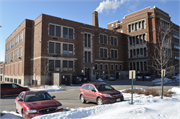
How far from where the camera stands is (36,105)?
7.42m

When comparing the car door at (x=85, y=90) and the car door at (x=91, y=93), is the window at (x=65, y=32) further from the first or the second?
the car door at (x=91, y=93)

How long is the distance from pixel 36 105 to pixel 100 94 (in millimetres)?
4663

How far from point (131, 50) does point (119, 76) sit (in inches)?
326

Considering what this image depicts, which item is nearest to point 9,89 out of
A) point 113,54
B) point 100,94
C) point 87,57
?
point 100,94

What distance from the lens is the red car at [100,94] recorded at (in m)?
10.4

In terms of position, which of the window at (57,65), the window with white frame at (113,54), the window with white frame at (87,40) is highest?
the window with white frame at (87,40)

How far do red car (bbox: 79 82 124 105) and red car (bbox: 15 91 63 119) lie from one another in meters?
3.61

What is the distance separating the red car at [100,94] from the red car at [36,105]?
142 inches

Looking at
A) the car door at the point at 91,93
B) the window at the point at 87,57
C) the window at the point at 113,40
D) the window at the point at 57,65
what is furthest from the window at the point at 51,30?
the car door at the point at 91,93

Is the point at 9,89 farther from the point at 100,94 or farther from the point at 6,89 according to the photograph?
the point at 100,94

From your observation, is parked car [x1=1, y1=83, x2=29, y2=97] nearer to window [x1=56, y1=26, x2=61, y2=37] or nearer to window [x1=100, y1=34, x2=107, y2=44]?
window [x1=56, y1=26, x2=61, y2=37]

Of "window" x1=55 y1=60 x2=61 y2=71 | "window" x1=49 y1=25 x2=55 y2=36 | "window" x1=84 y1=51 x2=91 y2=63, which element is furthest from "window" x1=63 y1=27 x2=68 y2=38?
"window" x1=84 y1=51 x2=91 y2=63

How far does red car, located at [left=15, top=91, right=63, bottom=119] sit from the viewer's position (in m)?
7.10

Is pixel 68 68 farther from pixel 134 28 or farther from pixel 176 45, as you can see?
pixel 176 45
